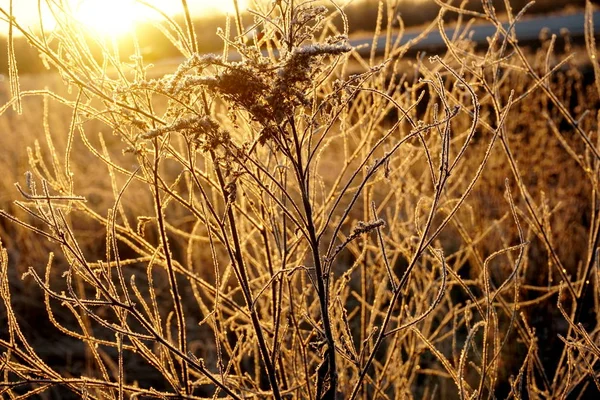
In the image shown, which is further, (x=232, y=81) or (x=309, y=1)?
(x=309, y=1)

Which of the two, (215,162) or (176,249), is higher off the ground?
(215,162)

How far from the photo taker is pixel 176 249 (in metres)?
5.07

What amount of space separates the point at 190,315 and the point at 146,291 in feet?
1.36

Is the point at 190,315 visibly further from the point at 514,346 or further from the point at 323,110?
the point at 323,110

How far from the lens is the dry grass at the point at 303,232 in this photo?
105cm

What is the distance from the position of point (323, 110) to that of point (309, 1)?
0.21 meters

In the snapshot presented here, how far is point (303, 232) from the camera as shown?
3.37 ft

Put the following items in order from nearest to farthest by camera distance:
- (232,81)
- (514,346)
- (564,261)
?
(232,81)
(514,346)
(564,261)

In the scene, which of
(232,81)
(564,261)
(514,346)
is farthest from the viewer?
(564,261)

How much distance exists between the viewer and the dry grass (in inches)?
41.3

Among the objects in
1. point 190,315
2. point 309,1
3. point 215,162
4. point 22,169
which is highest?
point 309,1

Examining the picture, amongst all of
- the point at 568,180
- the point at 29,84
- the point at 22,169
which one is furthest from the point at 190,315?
the point at 29,84

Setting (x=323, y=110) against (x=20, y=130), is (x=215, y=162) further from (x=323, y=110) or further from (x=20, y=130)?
(x=20, y=130)

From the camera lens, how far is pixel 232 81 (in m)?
0.96
